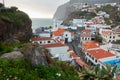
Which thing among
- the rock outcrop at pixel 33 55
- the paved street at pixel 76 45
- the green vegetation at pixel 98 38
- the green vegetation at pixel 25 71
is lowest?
the paved street at pixel 76 45

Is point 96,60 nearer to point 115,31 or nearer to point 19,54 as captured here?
point 115,31

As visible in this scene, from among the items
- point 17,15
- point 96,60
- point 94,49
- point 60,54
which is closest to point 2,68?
point 17,15

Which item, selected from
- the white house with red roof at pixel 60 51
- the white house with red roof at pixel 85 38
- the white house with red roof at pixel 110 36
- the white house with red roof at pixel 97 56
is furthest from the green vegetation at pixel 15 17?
the white house with red roof at pixel 110 36

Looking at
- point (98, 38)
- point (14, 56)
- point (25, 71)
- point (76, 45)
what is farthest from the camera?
point (98, 38)

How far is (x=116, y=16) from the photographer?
85.3 metres

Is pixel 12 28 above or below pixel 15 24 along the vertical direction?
below

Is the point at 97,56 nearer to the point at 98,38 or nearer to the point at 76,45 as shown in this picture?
the point at 76,45

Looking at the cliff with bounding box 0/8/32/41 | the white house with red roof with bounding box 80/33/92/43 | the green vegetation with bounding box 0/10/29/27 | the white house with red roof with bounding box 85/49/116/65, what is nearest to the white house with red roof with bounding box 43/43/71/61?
the white house with red roof with bounding box 85/49/116/65

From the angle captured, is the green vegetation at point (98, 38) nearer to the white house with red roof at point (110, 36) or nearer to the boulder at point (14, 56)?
the white house with red roof at point (110, 36)

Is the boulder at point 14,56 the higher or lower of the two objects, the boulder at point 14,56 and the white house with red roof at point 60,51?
the higher

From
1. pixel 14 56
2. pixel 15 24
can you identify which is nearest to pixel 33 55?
pixel 14 56

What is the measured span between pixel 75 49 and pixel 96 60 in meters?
11.7

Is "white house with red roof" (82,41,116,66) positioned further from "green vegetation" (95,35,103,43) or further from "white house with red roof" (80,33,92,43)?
"green vegetation" (95,35,103,43)

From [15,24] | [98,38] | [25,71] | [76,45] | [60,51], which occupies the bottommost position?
[76,45]
